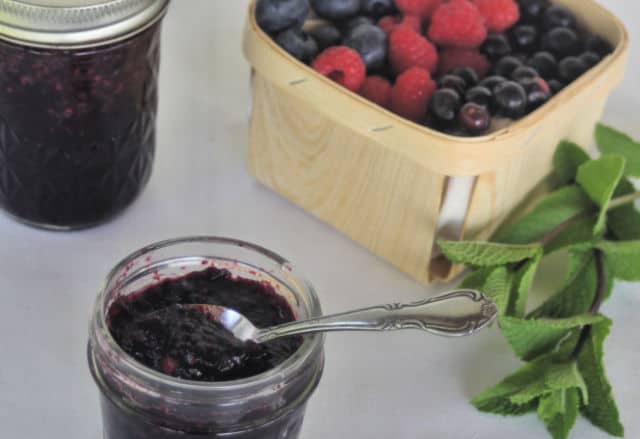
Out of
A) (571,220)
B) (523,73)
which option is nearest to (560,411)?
(571,220)

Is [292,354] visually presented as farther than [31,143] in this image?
No

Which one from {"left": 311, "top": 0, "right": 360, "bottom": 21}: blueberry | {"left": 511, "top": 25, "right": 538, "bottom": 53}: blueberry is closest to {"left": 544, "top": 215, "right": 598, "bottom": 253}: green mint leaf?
{"left": 511, "top": 25, "right": 538, "bottom": 53}: blueberry

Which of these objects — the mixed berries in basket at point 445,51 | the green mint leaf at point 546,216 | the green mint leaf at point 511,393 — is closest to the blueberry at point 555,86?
the mixed berries in basket at point 445,51

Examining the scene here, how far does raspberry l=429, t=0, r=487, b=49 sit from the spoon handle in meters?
0.41

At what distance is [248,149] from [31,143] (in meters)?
0.25

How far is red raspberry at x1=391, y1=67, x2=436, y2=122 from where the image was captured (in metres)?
0.93

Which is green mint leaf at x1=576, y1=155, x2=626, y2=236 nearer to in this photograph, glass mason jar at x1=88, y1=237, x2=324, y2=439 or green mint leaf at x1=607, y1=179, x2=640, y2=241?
green mint leaf at x1=607, y1=179, x2=640, y2=241

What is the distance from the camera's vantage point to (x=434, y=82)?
943 mm

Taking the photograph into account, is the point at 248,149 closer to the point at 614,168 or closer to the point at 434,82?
the point at 434,82

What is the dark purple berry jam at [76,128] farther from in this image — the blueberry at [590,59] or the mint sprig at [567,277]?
the blueberry at [590,59]

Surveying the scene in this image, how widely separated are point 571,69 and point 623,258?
0.21 m

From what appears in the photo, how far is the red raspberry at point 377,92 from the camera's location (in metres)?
0.95

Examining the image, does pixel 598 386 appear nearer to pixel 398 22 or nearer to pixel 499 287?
pixel 499 287

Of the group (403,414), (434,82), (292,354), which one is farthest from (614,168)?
(292,354)
